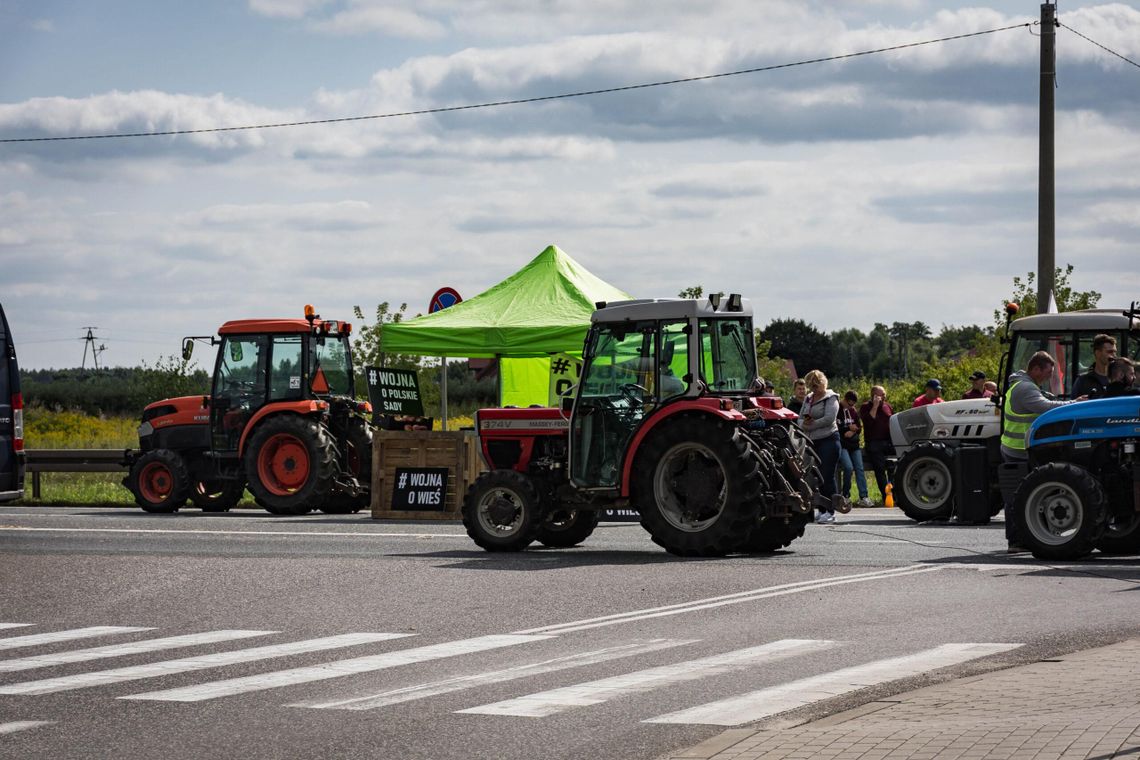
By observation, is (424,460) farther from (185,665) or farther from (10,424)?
(185,665)

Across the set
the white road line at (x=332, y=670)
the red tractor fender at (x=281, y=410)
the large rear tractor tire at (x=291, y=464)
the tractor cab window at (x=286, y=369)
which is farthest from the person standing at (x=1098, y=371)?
the tractor cab window at (x=286, y=369)

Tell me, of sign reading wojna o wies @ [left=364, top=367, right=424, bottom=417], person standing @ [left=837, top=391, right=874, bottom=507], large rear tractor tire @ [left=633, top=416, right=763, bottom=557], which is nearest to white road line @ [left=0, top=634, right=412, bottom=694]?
large rear tractor tire @ [left=633, top=416, right=763, bottom=557]

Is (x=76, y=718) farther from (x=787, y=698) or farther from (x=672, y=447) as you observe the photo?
(x=672, y=447)

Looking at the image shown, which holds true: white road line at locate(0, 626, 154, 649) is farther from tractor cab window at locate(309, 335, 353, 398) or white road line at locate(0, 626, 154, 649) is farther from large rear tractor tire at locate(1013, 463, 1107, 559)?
tractor cab window at locate(309, 335, 353, 398)

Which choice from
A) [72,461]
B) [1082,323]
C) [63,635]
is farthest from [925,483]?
[72,461]

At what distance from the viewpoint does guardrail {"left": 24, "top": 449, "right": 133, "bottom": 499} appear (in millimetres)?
29719

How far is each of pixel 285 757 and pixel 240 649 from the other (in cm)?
336

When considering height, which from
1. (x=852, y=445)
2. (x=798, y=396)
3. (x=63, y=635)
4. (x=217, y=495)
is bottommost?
(x=63, y=635)

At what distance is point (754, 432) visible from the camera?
16438mm

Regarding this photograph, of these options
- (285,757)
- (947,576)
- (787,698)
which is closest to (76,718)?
(285,757)

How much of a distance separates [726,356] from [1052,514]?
336 centimetres

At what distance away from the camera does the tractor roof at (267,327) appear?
982 inches

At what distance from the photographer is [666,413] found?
16.3 m

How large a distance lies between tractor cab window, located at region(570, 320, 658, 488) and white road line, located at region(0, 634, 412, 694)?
232 inches
